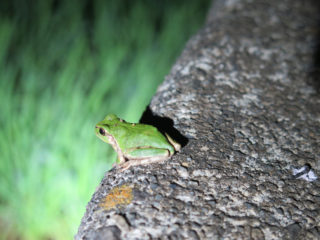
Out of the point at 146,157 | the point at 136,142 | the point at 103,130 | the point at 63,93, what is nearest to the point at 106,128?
the point at 103,130

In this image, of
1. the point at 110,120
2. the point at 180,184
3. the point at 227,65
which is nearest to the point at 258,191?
the point at 180,184

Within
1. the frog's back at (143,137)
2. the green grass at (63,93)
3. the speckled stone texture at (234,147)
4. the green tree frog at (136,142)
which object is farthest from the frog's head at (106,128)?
the green grass at (63,93)

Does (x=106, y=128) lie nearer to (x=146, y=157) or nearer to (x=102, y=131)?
(x=102, y=131)

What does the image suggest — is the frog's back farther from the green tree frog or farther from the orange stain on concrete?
the orange stain on concrete

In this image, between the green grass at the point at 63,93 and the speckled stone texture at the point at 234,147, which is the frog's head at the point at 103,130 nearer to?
the speckled stone texture at the point at 234,147

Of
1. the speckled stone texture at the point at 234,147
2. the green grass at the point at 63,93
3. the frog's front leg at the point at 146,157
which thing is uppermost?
the speckled stone texture at the point at 234,147

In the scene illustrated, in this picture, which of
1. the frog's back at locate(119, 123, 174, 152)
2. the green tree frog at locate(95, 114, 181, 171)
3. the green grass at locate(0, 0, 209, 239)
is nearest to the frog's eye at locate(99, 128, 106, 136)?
the green tree frog at locate(95, 114, 181, 171)

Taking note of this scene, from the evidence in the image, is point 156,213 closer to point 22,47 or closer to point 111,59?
point 111,59
